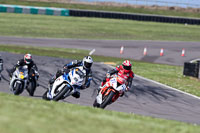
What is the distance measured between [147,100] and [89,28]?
33.3m

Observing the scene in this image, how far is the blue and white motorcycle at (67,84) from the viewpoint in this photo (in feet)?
39.1

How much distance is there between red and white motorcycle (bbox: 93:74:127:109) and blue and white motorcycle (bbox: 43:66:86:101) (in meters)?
0.76

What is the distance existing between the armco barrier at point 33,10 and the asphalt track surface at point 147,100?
33.0m

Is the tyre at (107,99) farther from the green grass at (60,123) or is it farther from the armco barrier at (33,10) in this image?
the armco barrier at (33,10)

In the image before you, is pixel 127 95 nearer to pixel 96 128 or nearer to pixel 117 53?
pixel 96 128

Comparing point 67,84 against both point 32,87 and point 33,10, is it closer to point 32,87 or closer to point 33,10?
point 32,87

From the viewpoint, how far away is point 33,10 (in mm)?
53719

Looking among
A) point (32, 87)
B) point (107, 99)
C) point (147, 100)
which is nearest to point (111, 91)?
point (107, 99)

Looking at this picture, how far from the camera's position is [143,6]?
6794 centimetres

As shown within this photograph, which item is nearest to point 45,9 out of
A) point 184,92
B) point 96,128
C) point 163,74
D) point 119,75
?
point 163,74

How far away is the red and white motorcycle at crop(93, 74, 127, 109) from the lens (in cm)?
1198

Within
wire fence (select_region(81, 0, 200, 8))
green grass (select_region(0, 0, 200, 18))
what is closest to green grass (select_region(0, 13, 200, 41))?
green grass (select_region(0, 0, 200, 18))

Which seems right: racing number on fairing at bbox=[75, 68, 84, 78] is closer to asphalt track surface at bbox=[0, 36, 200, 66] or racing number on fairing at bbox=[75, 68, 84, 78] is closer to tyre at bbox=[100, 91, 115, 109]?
tyre at bbox=[100, 91, 115, 109]

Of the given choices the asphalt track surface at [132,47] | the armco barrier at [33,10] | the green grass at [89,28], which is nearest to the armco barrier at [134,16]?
the green grass at [89,28]
